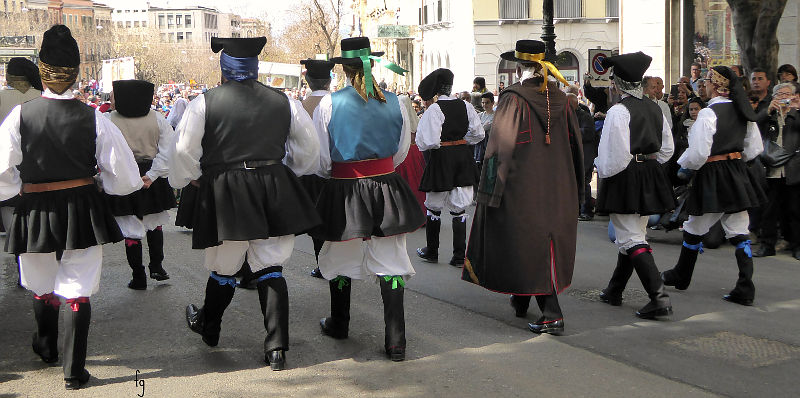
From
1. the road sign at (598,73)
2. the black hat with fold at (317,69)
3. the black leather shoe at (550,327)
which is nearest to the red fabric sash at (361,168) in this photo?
the black leather shoe at (550,327)

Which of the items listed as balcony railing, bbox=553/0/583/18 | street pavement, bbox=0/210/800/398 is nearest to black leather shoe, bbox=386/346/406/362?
street pavement, bbox=0/210/800/398

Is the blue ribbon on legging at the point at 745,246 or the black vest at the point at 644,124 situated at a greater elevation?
the black vest at the point at 644,124

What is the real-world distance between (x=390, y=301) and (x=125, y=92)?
4.02m

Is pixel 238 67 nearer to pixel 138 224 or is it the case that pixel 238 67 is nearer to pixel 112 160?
pixel 112 160

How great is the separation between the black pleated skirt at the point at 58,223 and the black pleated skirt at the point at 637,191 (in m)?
3.90

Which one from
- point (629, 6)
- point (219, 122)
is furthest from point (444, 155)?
point (629, 6)

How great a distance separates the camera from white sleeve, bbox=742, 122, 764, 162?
786 centimetres

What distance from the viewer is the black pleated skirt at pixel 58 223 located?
554 centimetres

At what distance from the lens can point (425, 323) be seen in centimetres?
708

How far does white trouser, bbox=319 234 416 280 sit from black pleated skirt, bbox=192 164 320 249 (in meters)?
0.56

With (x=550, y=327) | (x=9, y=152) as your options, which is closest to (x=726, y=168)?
(x=550, y=327)

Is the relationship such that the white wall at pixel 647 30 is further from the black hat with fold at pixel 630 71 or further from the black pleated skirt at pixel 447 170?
the black hat with fold at pixel 630 71

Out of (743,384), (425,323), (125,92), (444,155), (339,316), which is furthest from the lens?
(444,155)

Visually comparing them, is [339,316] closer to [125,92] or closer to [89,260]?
[89,260]
